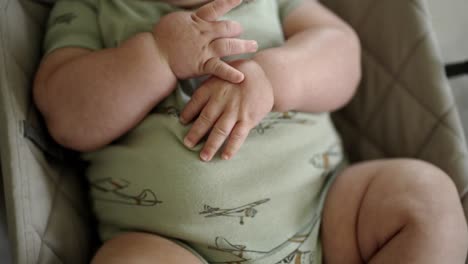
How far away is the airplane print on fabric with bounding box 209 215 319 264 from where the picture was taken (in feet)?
2.28

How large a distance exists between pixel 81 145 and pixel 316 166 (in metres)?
0.36

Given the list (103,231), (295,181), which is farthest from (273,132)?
(103,231)

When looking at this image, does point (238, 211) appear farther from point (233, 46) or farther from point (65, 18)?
point (65, 18)

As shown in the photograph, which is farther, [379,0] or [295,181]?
[379,0]

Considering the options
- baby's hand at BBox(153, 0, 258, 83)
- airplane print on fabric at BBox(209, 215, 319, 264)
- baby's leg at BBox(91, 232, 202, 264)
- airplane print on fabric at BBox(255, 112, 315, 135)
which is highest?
baby's hand at BBox(153, 0, 258, 83)

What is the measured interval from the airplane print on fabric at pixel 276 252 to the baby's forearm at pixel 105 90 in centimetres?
22

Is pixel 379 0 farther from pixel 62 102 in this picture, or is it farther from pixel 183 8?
pixel 62 102

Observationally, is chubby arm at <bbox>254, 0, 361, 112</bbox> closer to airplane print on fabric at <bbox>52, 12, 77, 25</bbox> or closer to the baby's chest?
the baby's chest

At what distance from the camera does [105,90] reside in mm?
684

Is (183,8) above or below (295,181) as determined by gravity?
above

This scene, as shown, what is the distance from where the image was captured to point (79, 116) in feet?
2.27

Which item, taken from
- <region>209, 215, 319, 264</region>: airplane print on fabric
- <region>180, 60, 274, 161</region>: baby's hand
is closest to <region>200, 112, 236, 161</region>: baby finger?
<region>180, 60, 274, 161</region>: baby's hand

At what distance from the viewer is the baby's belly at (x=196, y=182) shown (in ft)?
2.26

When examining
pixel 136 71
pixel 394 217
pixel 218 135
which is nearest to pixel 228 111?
pixel 218 135
